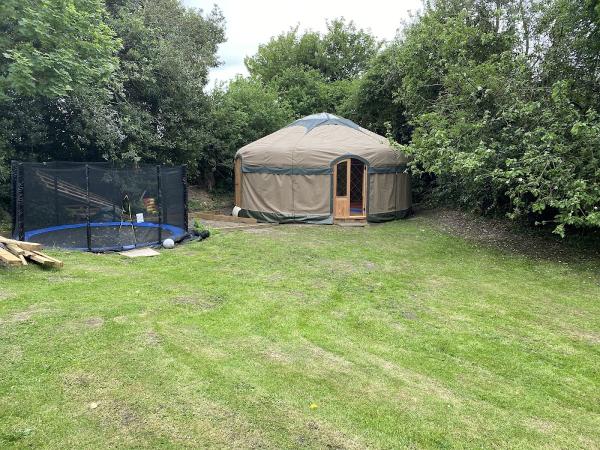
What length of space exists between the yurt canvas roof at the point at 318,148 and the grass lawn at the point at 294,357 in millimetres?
4845

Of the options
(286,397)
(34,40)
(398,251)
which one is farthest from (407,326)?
(34,40)

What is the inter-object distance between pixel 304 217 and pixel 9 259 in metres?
6.42

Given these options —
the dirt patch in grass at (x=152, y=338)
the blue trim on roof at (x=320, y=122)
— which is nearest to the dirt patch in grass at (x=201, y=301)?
the dirt patch in grass at (x=152, y=338)

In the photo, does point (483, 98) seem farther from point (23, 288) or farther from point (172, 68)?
point (172, 68)

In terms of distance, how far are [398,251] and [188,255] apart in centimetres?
342

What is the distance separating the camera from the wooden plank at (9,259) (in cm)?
507

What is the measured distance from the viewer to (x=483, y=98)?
23.7 ft

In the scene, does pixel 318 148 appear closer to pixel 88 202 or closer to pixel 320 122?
pixel 320 122

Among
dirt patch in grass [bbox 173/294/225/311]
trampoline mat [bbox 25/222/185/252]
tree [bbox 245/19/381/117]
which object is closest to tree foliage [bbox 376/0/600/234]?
dirt patch in grass [bbox 173/294/225/311]

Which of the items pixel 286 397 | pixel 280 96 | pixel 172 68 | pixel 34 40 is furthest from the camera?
pixel 280 96

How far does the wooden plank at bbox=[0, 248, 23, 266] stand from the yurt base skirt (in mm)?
6199

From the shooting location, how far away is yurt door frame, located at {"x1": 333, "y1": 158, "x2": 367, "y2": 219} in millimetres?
10562

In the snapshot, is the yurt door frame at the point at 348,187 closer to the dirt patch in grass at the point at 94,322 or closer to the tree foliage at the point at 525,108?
the tree foliage at the point at 525,108

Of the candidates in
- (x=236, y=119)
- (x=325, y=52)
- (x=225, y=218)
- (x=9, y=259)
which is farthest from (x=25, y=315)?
(x=325, y=52)
